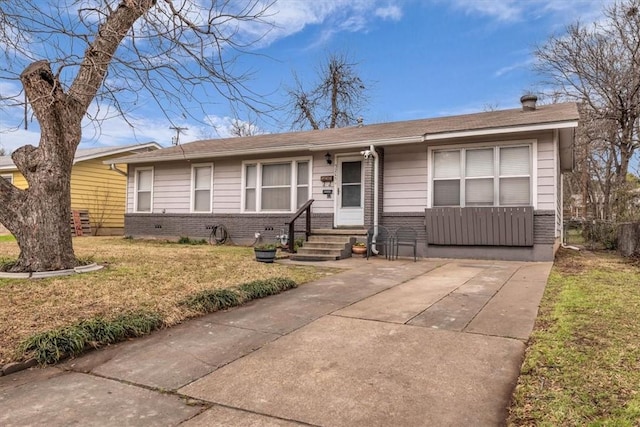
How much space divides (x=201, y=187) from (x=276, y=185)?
2791 mm

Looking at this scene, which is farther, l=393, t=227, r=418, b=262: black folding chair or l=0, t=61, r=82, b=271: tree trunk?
l=393, t=227, r=418, b=262: black folding chair

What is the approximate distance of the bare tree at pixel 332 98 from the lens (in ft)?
81.7

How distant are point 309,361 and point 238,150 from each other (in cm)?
968

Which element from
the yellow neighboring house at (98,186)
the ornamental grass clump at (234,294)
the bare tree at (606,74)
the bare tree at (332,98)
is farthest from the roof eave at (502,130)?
the bare tree at (332,98)

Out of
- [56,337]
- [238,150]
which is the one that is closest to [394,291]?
[56,337]

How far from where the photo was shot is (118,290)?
5.22 metres

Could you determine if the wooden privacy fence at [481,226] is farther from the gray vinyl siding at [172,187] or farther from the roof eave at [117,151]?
the roof eave at [117,151]

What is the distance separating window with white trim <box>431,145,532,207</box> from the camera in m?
9.30

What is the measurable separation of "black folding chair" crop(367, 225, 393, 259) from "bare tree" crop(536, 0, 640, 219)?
9.96 metres

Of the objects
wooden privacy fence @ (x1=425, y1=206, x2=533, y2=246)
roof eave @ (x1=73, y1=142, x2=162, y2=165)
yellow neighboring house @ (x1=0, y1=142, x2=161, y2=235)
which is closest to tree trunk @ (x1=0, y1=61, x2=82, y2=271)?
wooden privacy fence @ (x1=425, y1=206, x2=533, y2=246)

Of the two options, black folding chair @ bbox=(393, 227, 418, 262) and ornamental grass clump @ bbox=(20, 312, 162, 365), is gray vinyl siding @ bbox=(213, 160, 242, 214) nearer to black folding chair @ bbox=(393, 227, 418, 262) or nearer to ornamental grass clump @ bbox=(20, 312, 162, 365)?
black folding chair @ bbox=(393, 227, 418, 262)

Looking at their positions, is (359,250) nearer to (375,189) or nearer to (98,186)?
(375,189)

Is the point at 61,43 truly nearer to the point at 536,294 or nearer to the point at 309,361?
the point at 309,361

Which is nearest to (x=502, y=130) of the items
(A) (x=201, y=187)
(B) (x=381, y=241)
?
(B) (x=381, y=241)
